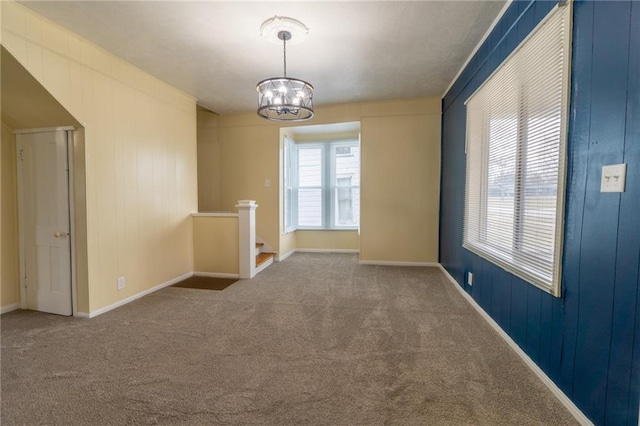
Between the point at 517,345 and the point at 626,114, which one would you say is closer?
the point at 626,114

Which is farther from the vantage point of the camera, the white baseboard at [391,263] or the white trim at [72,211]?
the white baseboard at [391,263]

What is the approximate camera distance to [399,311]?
2.95 metres

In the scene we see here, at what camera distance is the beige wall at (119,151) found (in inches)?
99.3

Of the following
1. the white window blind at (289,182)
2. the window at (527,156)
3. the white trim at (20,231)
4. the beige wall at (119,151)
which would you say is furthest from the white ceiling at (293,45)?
the white window blind at (289,182)

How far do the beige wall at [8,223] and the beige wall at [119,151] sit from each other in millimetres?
928

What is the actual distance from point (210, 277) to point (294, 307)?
1.86 m

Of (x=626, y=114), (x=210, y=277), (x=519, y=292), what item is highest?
(x=626, y=114)

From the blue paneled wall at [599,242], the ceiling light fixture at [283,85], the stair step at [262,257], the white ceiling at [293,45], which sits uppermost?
the white ceiling at [293,45]

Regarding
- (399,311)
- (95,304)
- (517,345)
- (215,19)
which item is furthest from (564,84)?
(95,304)

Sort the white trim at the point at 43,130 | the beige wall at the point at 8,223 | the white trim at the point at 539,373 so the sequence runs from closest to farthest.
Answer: the white trim at the point at 539,373
the white trim at the point at 43,130
the beige wall at the point at 8,223

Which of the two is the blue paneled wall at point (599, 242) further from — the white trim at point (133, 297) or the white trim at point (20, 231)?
the white trim at point (20, 231)

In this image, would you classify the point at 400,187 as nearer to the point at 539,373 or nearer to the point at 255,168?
the point at 255,168

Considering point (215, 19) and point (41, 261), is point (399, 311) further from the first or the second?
point (41, 261)

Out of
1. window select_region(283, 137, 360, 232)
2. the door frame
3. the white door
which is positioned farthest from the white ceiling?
window select_region(283, 137, 360, 232)
